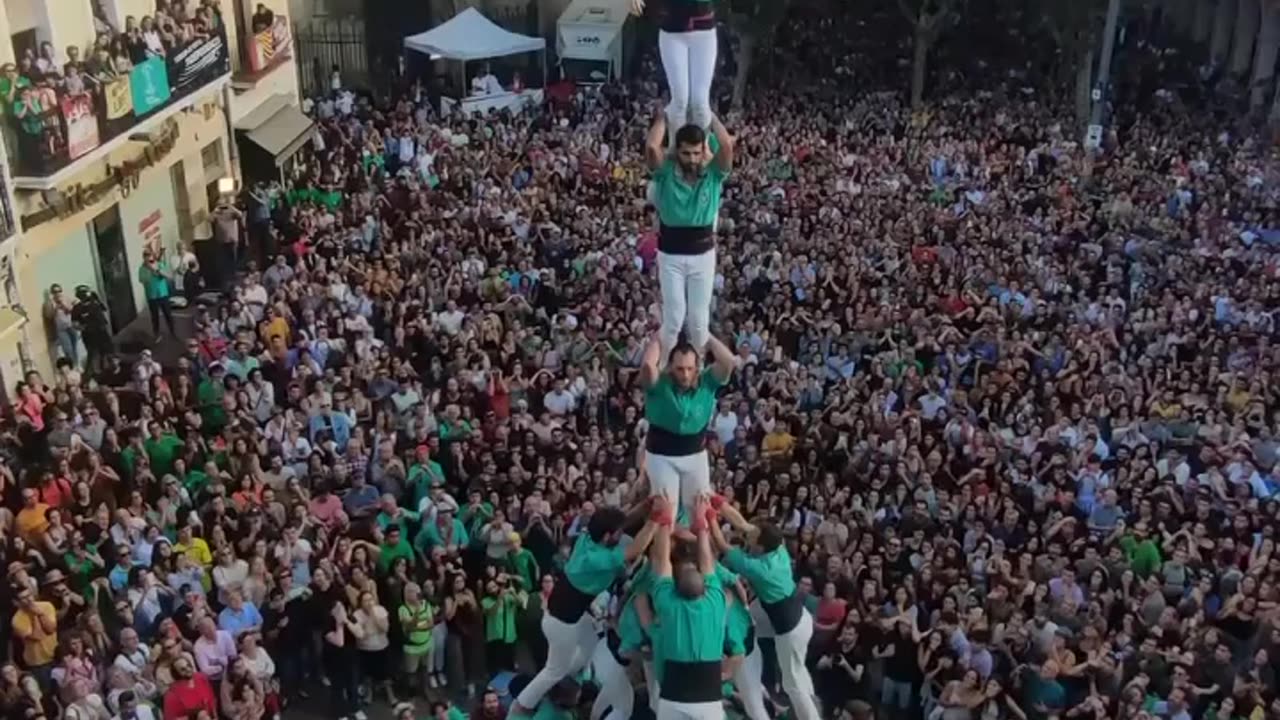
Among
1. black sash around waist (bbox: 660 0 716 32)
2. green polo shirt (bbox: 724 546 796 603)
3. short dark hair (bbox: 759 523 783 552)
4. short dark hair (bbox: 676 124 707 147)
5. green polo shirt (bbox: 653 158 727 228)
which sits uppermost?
black sash around waist (bbox: 660 0 716 32)

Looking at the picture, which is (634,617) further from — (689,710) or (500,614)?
(500,614)

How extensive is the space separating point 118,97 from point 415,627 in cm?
1004

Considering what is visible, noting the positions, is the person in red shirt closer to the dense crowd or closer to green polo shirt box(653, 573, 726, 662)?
the dense crowd

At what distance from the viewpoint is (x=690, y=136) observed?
8211 mm

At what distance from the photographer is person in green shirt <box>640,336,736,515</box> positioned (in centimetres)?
855

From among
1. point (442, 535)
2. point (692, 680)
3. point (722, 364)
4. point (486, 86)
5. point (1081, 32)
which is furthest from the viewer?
point (486, 86)

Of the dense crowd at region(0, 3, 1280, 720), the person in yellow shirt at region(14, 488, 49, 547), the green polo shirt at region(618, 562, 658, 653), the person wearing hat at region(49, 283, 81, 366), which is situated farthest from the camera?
the person wearing hat at region(49, 283, 81, 366)

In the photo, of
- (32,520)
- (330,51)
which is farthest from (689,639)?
(330,51)

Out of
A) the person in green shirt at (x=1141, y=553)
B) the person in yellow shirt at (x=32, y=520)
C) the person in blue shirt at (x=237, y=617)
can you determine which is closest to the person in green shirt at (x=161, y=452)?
the person in yellow shirt at (x=32, y=520)

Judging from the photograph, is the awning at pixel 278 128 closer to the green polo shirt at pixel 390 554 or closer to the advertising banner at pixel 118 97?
the advertising banner at pixel 118 97

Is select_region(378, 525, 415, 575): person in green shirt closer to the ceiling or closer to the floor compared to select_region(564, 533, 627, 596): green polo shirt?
closer to the floor

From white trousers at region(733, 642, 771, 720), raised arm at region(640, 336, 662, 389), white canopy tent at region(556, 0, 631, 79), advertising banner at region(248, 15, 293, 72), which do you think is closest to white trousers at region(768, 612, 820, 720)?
white trousers at region(733, 642, 771, 720)

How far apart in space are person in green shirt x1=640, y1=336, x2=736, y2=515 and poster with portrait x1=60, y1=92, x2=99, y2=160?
1167 cm

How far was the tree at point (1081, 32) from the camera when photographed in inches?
1143
